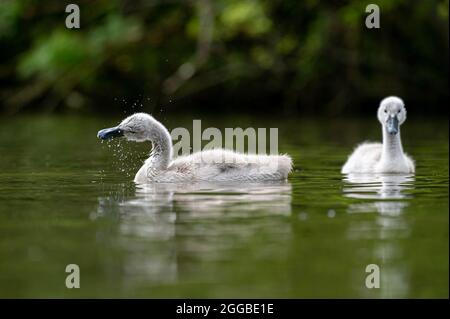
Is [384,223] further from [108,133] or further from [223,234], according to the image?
[108,133]

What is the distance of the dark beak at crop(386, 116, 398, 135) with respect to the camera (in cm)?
1354

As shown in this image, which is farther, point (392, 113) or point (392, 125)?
point (392, 113)

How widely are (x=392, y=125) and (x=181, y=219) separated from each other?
17.1 ft

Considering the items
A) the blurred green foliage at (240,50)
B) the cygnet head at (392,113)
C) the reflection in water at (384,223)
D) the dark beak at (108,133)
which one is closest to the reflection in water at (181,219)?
the reflection in water at (384,223)

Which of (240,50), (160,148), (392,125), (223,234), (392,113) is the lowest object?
(223,234)

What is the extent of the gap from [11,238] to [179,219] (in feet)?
4.86

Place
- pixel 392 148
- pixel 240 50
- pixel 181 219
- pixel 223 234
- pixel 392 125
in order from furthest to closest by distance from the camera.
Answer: pixel 240 50 < pixel 392 125 < pixel 392 148 < pixel 181 219 < pixel 223 234

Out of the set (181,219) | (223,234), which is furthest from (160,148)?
(223,234)

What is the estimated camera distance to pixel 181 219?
9.22 m

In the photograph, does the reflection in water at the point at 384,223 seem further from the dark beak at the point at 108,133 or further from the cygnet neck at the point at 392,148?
the dark beak at the point at 108,133

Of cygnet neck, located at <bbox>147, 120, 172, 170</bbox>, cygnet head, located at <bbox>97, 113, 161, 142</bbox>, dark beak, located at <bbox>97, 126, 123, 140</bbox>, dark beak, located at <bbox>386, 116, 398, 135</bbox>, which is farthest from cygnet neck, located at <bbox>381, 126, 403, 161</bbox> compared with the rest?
dark beak, located at <bbox>97, 126, 123, 140</bbox>

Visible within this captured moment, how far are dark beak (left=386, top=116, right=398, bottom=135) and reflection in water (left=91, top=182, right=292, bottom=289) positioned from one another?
218cm

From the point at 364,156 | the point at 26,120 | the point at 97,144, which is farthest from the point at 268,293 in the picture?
the point at 26,120

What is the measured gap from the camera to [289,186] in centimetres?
1172
